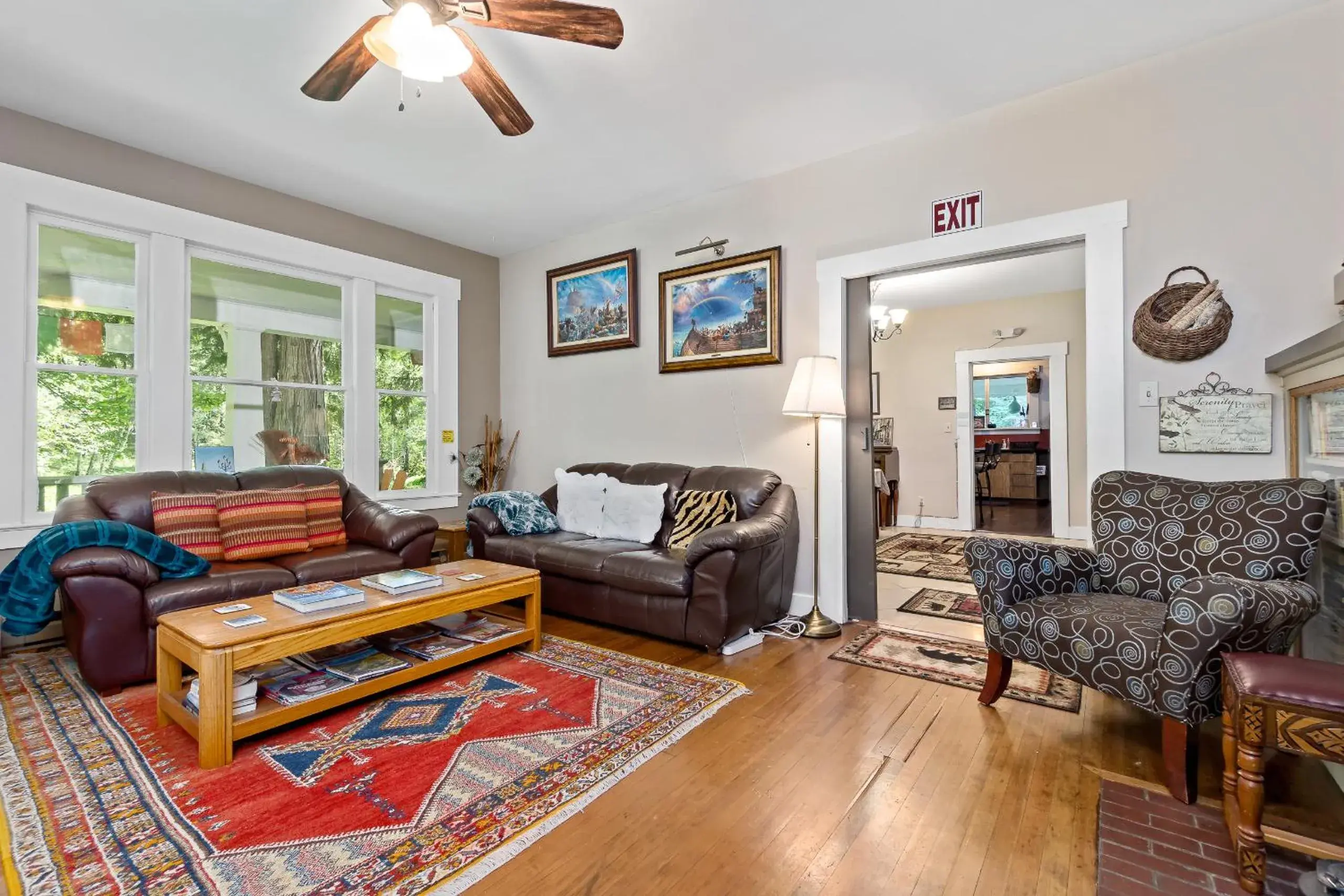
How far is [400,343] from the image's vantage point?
5.03m

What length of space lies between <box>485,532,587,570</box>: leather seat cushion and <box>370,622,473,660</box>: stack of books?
0.70m

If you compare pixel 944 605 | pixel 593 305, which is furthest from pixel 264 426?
pixel 944 605

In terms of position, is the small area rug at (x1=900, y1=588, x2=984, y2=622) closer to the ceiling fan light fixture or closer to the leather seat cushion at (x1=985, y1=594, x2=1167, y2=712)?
the leather seat cushion at (x1=985, y1=594, x2=1167, y2=712)

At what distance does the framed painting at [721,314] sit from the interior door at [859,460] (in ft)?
1.53

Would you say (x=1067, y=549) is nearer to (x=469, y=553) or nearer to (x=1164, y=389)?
(x=1164, y=389)

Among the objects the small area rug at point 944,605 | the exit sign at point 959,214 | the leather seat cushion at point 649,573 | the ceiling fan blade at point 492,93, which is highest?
the ceiling fan blade at point 492,93

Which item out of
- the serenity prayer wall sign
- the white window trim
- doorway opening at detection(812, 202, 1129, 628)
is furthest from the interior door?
the white window trim

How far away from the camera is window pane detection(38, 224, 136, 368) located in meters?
3.38

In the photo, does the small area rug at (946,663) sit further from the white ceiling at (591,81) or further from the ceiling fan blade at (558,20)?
the ceiling fan blade at (558,20)

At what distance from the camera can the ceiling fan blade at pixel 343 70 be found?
2.21 meters

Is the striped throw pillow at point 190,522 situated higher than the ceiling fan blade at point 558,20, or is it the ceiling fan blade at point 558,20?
the ceiling fan blade at point 558,20

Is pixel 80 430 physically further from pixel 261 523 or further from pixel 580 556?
pixel 580 556

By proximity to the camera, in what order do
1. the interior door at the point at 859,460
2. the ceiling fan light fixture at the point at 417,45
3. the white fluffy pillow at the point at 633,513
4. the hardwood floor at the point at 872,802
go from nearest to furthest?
the hardwood floor at the point at 872,802, the ceiling fan light fixture at the point at 417,45, the interior door at the point at 859,460, the white fluffy pillow at the point at 633,513

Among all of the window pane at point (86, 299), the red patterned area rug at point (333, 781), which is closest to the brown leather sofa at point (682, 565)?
the red patterned area rug at point (333, 781)
